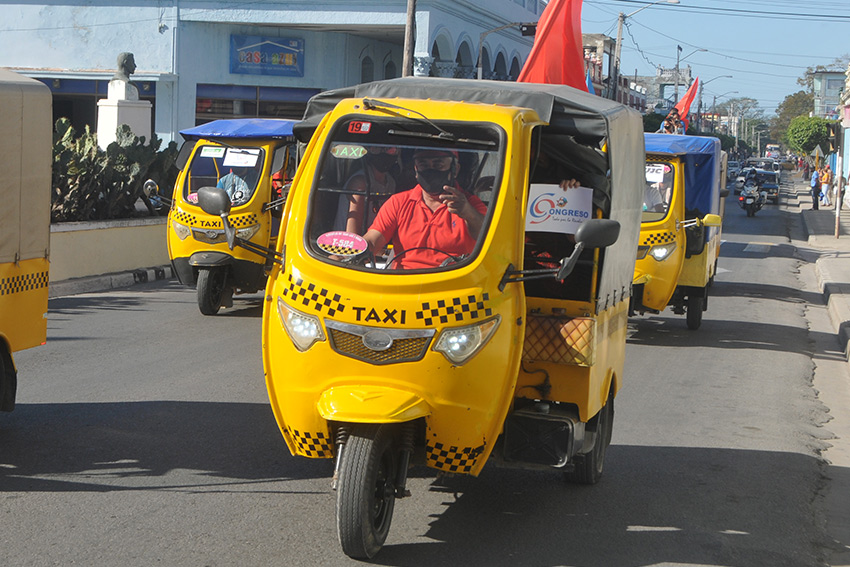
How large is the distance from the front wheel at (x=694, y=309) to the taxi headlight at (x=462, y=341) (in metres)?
9.19

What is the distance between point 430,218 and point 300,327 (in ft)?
2.79

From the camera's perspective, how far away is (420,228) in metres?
5.21

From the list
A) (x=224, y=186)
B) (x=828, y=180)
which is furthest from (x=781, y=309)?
(x=828, y=180)

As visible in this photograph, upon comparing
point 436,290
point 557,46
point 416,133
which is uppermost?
point 557,46

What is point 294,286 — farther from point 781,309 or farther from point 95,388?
point 781,309

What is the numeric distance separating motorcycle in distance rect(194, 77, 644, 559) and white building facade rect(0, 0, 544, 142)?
2739 cm

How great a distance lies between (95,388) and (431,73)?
85.7 ft

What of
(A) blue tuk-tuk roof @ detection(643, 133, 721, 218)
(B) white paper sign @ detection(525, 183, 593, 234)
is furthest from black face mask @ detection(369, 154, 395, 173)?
(A) blue tuk-tuk roof @ detection(643, 133, 721, 218)

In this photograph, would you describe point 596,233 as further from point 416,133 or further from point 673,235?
point 673,235

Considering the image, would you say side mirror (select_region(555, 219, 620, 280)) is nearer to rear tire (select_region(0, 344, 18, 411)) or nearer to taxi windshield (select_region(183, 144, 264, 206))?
rear tire (select_region(0, 344, 18, 411))

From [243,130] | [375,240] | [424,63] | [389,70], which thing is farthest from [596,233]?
[389,70]

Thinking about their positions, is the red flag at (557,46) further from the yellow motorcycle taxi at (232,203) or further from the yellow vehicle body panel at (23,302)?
the yellow vehicle body panel at (23,302)

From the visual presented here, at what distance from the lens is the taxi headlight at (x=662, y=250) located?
40.8 ft

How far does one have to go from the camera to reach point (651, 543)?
5.50 m
